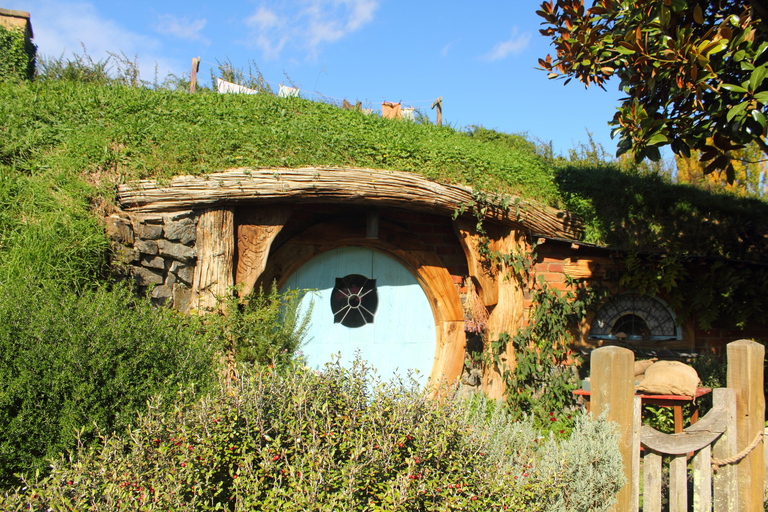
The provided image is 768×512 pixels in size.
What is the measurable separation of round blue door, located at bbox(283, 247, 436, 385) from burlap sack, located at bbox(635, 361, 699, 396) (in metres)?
2.08

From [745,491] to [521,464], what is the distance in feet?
4.88

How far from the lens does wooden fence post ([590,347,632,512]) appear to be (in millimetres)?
2486

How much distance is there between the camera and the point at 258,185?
3.99m

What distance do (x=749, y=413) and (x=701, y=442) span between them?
528 mm

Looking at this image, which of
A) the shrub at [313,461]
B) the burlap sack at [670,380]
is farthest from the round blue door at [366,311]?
the shrub at [313,461]

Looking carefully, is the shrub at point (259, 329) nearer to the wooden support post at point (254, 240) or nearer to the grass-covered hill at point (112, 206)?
the grass-covered hill at point (112, 206)

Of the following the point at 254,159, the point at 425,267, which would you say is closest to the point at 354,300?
the point at 425,267

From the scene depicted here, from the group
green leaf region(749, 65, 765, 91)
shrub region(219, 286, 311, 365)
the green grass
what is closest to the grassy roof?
the green grass

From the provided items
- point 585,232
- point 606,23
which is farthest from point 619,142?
point 585,232

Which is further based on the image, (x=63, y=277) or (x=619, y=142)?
(x=619, y=142)

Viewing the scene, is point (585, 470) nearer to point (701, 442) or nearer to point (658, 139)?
point (701, 442)

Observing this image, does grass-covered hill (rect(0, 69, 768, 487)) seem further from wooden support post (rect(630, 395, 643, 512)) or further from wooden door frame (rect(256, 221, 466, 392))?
wooden support post (rect(630, 395, 643, 512))

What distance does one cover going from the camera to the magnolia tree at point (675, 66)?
3070 mm

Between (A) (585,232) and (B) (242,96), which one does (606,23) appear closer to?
(A) (585,232)
